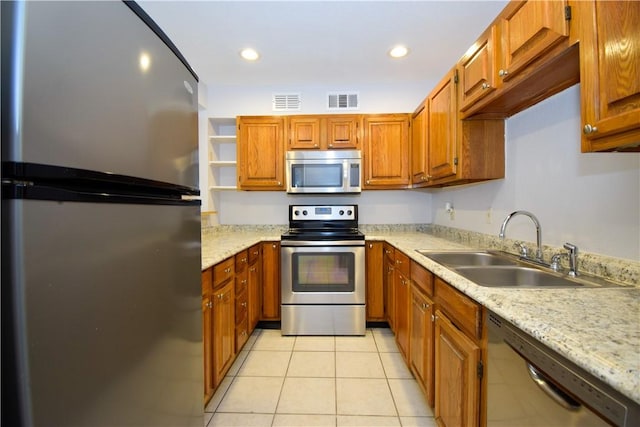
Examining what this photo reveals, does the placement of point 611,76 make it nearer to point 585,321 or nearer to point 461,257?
point 585,321

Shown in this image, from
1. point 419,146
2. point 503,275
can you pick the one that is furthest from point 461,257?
point 419,146

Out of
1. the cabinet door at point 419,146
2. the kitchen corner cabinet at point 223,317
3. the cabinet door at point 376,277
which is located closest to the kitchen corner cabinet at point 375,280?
the cabinet door at point 376,277

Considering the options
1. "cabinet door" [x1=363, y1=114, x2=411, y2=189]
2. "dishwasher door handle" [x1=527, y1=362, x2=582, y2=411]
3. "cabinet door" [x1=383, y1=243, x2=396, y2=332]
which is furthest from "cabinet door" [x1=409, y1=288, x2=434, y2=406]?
"cabinet door" [x1=363, y1=114, x2=411, y2=189]

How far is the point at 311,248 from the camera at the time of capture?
2.50 meters

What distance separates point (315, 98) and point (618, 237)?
8.89 ft

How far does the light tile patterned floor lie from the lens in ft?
5.01

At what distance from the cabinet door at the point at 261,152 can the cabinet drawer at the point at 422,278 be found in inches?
65.1

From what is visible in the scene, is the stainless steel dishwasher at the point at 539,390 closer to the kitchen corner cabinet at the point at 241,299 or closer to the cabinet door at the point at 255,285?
the kitchen corner cabinet at the point at 241,299

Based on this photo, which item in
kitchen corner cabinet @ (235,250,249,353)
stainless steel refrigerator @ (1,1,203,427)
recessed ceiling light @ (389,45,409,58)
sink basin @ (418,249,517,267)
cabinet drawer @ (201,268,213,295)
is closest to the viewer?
stainless steel refrigerator @ (1,1,203,427)

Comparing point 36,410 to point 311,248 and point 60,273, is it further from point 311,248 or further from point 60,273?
point 311,248

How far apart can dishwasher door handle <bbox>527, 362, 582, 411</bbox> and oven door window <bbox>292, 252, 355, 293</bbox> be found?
179cm

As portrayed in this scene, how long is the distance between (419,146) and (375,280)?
134 cm

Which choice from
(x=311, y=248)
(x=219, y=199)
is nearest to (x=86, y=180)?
(x=311, y=248)

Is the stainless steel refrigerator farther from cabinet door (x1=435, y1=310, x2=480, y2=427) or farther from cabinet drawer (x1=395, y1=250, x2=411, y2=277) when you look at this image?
cabinet drawer (x1=395, y1=250, x2=411, y2=277)
